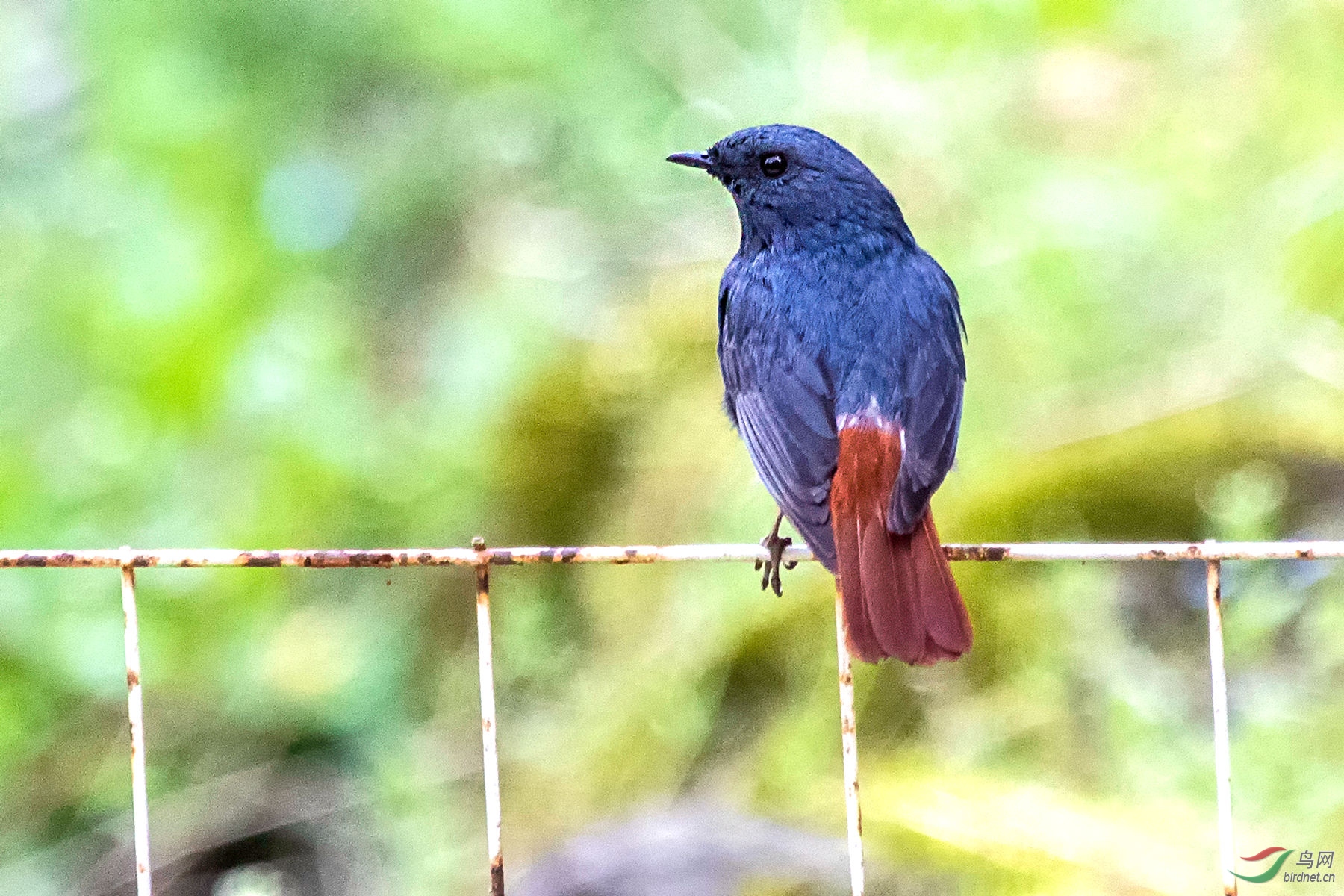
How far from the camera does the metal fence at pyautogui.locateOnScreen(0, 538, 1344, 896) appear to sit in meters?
1.84

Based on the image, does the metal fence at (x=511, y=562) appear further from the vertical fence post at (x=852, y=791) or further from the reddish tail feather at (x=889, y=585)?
the reddish tail feather at (x=889, y=585)

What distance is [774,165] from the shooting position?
329 cm

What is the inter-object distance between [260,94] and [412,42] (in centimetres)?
52

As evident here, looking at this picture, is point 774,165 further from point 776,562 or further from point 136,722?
point 136,722

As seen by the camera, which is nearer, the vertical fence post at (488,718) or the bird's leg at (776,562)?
the vertical fence post at (488,718)

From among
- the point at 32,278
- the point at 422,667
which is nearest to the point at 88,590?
the point at 422,667

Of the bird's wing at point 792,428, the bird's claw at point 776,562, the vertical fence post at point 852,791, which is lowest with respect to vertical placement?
the vertical fence post at point 852,791

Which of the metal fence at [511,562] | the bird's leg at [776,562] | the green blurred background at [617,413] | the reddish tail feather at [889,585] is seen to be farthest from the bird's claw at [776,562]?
the metal fence at [511,562]

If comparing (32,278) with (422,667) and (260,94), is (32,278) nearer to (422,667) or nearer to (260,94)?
(260,94)

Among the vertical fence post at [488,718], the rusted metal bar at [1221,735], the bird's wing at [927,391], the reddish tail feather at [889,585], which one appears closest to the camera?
the rusted metal bar at [1221,735]

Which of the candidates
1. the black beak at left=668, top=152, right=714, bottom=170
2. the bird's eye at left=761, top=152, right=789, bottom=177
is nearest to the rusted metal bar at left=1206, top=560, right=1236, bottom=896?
the bird's eye at left=761, top=152, right=789, bottom=177

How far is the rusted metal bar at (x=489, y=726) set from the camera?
1.93m

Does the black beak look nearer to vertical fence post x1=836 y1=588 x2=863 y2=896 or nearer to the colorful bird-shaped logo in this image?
vertical fence post x1=836 y1=588 x2=863 y2=896

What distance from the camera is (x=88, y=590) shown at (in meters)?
3.78
